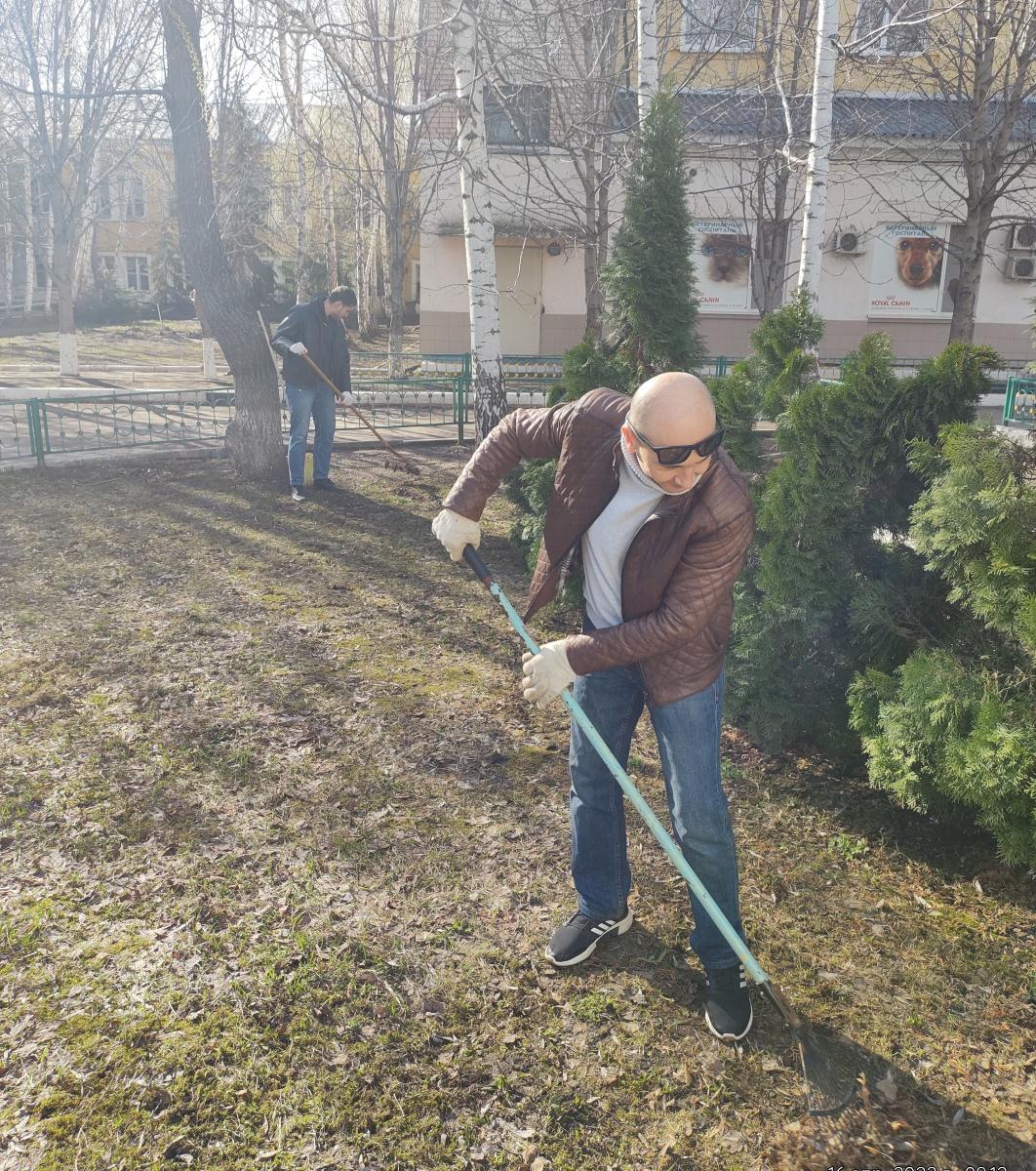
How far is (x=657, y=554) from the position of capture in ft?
8.88

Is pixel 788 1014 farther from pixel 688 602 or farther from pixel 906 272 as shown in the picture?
pixel 906 272

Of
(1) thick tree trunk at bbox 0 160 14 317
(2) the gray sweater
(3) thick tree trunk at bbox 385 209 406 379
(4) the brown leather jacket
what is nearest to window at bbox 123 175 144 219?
(1) thick tree trunk at bbox 0 160 14 317

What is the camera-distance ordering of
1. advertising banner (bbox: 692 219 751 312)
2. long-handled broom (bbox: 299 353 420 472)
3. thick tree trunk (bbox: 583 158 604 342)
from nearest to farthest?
long-handled broom (bbox: 299 353 420 472), thick tree trunk (bbox: 583 158 604 342), advertising banner (bbox: 692 219 751 312)

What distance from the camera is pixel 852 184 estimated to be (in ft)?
65.3

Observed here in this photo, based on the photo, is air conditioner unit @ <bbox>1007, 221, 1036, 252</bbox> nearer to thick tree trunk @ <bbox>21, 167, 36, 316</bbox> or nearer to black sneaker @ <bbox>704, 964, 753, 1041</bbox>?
black sneaker @ <bbox>704, 964, 753, 1041</bbox>

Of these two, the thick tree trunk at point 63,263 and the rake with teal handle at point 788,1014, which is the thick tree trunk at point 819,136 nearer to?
the rake with teal handle at point 788,1014

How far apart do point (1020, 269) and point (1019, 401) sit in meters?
10.2

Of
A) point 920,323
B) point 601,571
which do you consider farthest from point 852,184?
point 601,571

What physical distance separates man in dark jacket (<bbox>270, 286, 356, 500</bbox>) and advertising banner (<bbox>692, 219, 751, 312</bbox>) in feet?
43.5

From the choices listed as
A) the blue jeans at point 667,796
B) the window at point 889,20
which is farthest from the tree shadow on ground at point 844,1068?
the window at point 889,20

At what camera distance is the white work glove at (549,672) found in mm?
2736

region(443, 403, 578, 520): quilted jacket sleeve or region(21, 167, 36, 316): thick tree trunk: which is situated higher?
region(21, 167, 36, 316): thick tree trunk

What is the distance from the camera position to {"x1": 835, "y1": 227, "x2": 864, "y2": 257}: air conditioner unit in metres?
20.4

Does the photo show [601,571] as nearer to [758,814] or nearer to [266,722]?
[758,814]
